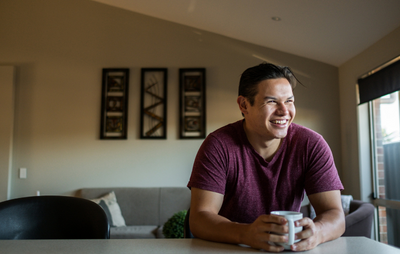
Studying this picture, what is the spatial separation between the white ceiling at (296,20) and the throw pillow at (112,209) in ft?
7.64

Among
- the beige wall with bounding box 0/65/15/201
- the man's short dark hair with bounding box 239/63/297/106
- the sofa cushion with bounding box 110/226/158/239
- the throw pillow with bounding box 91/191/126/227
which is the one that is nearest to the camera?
the man's short dark hair with bounding box 239/63/297/106

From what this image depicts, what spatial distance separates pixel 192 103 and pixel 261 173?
308 cm

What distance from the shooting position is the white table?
0.92m

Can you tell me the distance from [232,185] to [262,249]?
1.40ft

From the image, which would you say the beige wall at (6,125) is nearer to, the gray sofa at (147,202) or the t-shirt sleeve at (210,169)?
the gray sofa at (147,202)

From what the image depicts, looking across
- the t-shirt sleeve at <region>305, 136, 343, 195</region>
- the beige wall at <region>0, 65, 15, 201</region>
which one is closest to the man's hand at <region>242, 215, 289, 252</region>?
the t-shirt sleeve at <region>305, 136, 343, 195</region>

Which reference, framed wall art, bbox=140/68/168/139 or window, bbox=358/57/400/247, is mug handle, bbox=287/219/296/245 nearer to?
window, bbox=358/57/400/247

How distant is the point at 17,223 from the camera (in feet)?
4.18

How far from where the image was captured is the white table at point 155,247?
3.01 feet

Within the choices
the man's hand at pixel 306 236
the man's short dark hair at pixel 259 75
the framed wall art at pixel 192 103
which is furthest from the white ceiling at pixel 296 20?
the man's hand at pixel 306 236

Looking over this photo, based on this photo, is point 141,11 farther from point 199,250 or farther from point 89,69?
point 199,250

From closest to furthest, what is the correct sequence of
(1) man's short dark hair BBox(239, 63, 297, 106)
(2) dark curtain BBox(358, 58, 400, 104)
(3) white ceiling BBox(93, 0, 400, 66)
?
(1) man's short dark hair BBox(239, 63, 297, 106)
(3) white ceiling BBox(93, 0, 400, 66)
(2) dark curtain BBox(358, 58, 400, 104)

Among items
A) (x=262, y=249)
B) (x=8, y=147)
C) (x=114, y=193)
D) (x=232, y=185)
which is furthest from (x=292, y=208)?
(x=8, y=147)

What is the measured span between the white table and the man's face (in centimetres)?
46
